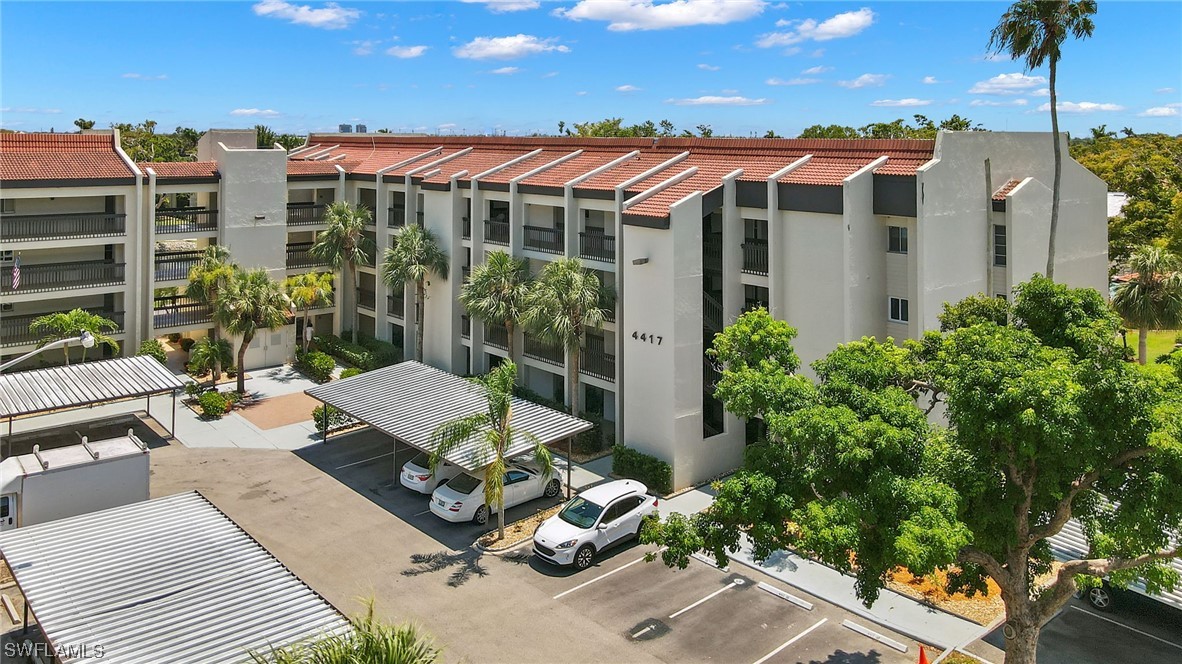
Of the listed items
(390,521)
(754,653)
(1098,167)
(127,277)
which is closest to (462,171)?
(127,277)

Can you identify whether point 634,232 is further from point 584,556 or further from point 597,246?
point 584,556

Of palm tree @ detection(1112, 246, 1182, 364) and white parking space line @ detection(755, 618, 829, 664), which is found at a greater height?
palm tree @ detection(1112, 246, 1182, 364)

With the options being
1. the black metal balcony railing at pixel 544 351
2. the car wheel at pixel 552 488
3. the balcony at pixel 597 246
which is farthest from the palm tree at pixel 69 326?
the car wheel at pixel 552 488

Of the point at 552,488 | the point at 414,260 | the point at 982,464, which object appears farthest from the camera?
the point at 414,260

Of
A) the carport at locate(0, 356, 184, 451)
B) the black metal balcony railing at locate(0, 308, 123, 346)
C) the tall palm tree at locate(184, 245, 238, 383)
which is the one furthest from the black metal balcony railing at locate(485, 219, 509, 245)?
the black metal balcony railing at locate(0, 308, 123, 346)

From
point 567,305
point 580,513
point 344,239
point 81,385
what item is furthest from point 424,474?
point 344,239

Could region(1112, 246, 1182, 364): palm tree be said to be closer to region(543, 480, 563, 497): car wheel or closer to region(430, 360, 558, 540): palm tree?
region(543, 480, 563, 497): car wheel
